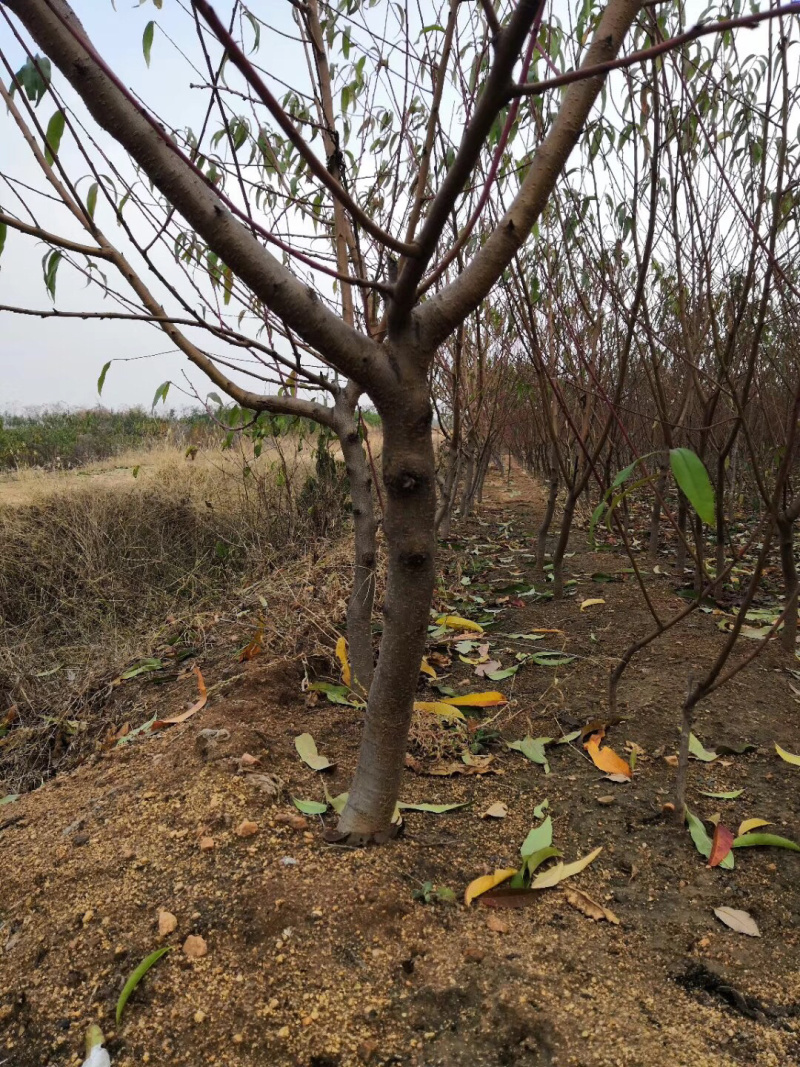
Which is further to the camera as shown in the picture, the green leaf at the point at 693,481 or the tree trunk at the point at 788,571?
the tree trunk at the point at 788,571

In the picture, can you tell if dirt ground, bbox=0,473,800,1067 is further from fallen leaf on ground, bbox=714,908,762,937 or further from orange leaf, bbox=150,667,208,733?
orange leaf, bbox=150,667,208,733

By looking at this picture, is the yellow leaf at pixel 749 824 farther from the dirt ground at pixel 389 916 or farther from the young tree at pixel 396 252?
the young tree at pixel 396 252

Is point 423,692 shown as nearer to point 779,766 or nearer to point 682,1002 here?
point 779,766

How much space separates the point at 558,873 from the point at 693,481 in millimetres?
973

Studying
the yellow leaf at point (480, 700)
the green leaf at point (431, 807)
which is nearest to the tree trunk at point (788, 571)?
the yellow leaf at point (480, 700)

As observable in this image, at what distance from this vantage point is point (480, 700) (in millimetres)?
2160

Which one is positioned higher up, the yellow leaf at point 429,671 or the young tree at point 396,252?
the young tree at point 396,252

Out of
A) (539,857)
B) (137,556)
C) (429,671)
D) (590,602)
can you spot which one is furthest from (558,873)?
(137,556)

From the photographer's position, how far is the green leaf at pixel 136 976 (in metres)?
1.04

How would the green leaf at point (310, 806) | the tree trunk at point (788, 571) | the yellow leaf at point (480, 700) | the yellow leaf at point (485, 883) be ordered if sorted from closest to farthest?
1. the yellow leaf at point (485, 883)
2. the green leaf at point (310, 806)
3. the yellow leaf at point (480, 700)
4. the tree trunk at point (788, 571)

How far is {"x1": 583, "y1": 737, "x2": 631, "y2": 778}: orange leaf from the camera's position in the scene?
68.1 inches

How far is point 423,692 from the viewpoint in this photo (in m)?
2.32

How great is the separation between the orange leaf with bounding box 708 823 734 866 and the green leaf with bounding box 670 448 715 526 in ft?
3.22

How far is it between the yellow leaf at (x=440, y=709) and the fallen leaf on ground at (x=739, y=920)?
2.90 ft
